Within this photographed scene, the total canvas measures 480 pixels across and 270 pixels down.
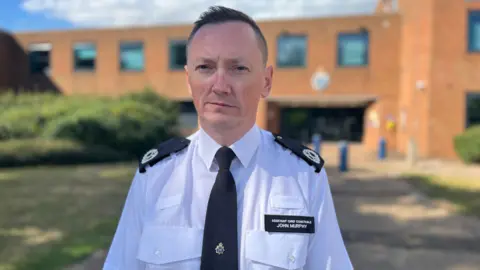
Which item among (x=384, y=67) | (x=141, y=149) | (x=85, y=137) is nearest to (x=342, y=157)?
(x=141, y=149)

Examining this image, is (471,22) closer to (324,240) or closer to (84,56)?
(324,240)

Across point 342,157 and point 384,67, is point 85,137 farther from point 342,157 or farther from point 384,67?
point 384,67

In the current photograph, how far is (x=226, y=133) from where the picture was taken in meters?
1.50

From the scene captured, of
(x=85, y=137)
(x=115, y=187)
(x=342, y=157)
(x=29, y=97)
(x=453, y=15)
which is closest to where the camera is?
(x=115, y=187)

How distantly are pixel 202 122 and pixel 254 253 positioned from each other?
0.49 metres

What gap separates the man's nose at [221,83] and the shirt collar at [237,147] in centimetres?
21

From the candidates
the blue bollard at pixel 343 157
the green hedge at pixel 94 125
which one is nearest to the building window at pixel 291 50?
the green hedge at pixel 94 125

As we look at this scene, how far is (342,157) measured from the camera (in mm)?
12117

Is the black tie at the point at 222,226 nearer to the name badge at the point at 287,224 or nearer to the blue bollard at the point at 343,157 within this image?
the name badge at the point at 287,224

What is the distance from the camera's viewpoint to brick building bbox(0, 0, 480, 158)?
17031 millimetres

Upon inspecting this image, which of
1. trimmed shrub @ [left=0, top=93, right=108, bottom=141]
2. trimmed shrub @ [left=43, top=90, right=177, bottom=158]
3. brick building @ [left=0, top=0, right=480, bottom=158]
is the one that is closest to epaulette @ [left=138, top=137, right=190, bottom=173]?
trimmed shrub @ [left=43, top=90, right=177, bottom=158]

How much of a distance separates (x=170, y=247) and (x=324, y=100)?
21.5 metres

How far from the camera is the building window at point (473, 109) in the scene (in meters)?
17.0

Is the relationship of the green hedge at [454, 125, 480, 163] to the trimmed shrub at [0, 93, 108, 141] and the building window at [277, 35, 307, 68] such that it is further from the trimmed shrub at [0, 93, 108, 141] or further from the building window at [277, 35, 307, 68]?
the trimmed shrub at [0, 93, 108, 141]
